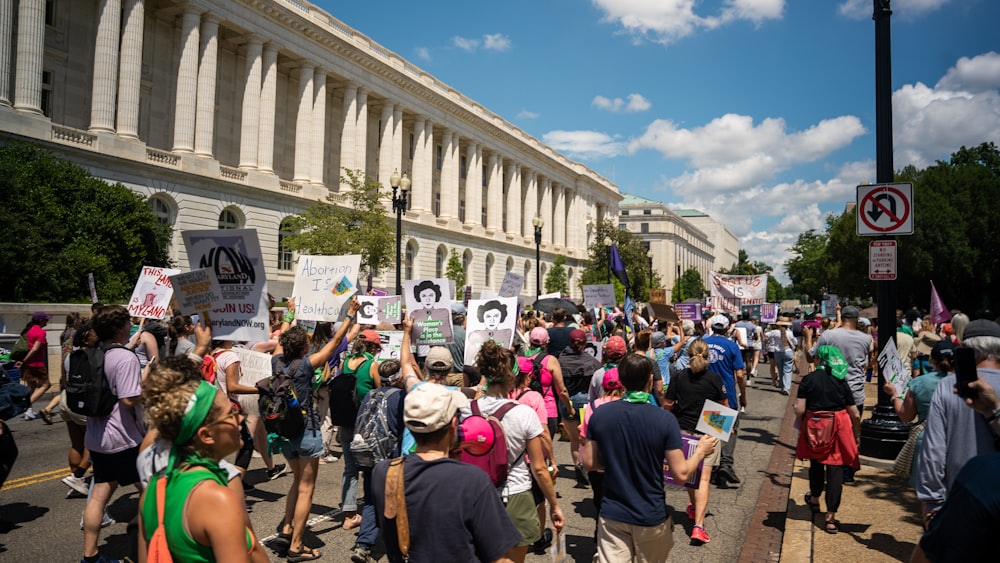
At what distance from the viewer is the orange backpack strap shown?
2.76 meters

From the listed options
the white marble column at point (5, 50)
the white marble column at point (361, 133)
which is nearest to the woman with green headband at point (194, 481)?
the white marble column at point (5, 50)

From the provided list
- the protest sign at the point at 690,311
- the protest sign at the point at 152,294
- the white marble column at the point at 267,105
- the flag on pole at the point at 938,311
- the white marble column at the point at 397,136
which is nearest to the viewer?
the protest sign at the point at 152,294

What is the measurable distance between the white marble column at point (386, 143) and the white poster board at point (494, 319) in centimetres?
4246

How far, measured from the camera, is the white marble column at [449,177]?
187 feet

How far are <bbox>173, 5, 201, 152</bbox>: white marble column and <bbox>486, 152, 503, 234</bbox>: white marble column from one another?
3401cm

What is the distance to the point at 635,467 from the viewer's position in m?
4.09

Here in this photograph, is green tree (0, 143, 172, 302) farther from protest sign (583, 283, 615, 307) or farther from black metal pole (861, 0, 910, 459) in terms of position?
black metal pole (861, 0, 910, 459)

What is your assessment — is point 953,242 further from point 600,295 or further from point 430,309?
point 430,309

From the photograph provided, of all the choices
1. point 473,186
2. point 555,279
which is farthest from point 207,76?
point 555,279

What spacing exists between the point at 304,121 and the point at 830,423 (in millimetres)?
40565

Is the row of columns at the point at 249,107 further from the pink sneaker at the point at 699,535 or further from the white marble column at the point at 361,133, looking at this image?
the pink sneaker at the point at 699,535

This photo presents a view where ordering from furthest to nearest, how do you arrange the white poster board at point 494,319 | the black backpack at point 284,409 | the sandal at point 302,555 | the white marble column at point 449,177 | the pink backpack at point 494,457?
1. the white marble column at point 449,177
2. the white poster board at point 494,319
3. the black backpack at point 284,409
4. the sandal at point 302,555
5. the pink backpack at point 494,457

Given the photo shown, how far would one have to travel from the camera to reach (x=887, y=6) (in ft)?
31.7

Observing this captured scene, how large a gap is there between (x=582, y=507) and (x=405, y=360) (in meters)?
→ 3.40
